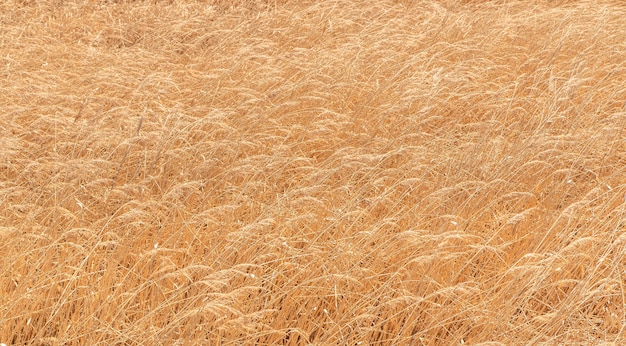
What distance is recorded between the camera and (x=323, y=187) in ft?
11.6

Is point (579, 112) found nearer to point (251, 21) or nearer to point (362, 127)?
point (362, 127)

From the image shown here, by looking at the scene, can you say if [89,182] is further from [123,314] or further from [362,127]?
[362,127]

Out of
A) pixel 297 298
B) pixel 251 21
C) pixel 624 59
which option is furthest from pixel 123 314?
pixel 251 21

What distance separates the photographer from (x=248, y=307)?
9.06ft

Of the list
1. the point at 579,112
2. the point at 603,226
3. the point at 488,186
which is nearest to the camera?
the point at 603,226

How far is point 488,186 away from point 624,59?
7.02ft

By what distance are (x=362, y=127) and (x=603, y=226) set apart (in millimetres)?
1505

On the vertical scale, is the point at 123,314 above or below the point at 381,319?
above

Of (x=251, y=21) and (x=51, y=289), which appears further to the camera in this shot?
(x=251, y=21)

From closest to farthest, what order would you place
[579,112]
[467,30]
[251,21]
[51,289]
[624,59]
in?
[51,289]
[579,112]
[624,59]
[467,30]
[251,21]

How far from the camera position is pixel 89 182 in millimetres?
3582

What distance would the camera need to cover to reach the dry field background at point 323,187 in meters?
2.71

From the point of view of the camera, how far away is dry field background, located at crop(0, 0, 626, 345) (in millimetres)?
2715

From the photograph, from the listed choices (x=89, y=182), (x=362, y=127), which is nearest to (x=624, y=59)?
(x=362, y=127)
